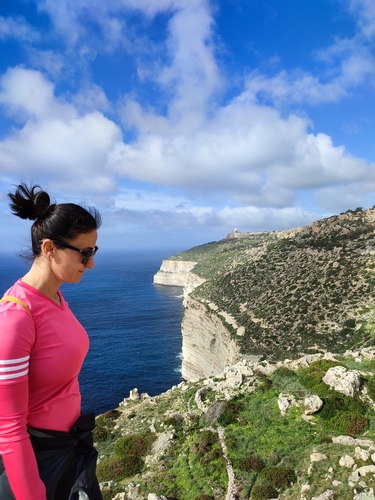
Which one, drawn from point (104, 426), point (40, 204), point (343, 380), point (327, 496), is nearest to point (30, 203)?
point (40, 204)

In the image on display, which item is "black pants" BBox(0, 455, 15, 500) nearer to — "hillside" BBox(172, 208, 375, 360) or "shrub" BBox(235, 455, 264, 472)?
"shrub" BBox(235, 455, 264, 472)

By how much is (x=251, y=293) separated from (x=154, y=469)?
40.3 m

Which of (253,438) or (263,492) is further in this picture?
(253,438)

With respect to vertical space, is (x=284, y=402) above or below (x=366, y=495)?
below

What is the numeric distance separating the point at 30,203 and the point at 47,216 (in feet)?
0.80

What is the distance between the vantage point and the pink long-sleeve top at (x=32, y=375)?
2322mm

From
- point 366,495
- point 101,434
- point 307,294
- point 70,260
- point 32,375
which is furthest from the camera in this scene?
point 307,294

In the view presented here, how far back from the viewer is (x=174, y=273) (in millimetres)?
154250

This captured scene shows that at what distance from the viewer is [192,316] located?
55875 millimetres

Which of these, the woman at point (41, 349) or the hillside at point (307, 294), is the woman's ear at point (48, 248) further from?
the hillside at point (307, 294)

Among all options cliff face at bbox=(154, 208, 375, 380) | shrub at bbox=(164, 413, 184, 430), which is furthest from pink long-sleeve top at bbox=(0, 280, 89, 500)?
cliff face at bbox=(154, 208, 375, 380)

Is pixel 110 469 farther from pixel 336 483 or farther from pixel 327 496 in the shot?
pixel 336 483

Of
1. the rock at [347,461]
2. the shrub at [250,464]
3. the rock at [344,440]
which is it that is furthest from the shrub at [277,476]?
the rock at [344,440]

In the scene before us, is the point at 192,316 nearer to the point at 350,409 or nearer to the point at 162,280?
the point at 350,409
